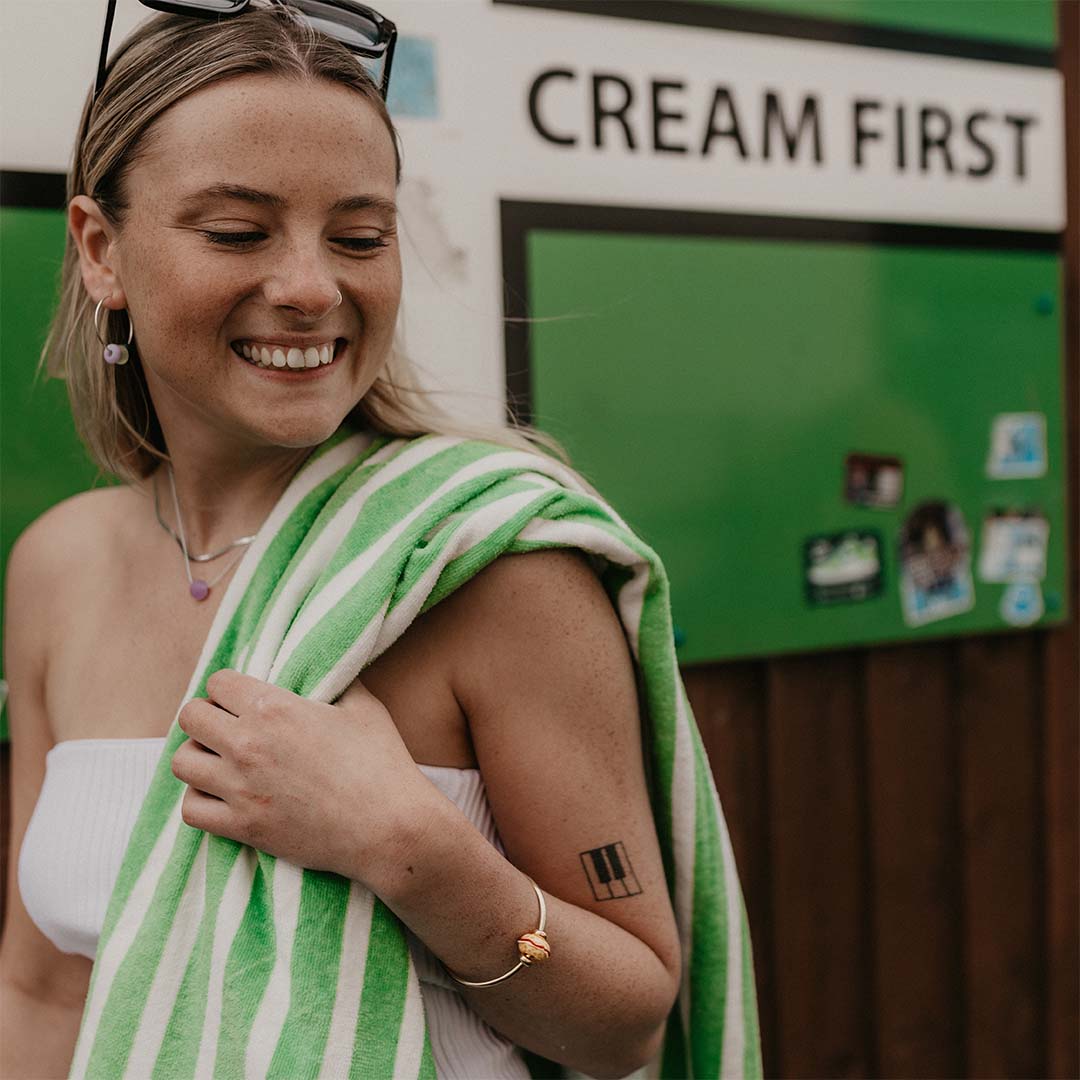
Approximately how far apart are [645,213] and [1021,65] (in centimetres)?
81

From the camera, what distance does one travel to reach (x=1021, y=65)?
82.0 inches

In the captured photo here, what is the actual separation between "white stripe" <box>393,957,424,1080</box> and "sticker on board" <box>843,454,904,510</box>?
1.21m

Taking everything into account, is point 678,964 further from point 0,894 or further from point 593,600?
point 0,894

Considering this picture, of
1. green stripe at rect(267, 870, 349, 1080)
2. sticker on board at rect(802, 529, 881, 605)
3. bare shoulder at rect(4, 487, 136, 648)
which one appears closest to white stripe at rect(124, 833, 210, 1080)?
green stripe at rect(267, 870, 349, 1080)

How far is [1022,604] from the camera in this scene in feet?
7.04

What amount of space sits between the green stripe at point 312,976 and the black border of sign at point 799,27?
4.14ft

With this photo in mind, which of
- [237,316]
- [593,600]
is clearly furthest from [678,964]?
[237,316]

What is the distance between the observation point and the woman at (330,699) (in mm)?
1019

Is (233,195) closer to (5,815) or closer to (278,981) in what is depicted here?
(278,981)

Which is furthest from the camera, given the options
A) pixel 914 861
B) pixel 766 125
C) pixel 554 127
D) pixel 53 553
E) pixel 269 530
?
pixel 914 861

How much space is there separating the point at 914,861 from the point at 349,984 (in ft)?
4.56

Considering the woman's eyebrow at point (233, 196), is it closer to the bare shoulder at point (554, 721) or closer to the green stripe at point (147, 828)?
the bare shoulder at point (554, 721)

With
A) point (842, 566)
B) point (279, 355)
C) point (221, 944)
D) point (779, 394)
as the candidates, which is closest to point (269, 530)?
point (279, 355)

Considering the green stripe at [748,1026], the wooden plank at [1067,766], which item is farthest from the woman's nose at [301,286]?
the wooden plank at [1067,766]
